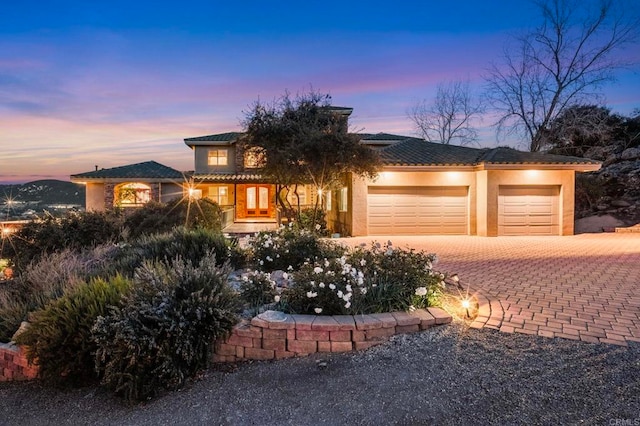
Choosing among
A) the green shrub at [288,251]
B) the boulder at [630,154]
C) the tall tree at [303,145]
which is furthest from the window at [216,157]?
the boulder at [630,154]

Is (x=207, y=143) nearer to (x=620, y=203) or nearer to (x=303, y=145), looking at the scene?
(x=303, y=145)

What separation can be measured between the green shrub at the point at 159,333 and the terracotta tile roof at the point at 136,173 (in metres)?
21.4

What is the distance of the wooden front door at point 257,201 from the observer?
86.0ft

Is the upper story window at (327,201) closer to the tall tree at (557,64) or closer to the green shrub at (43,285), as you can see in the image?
the green shrub at (43,285)

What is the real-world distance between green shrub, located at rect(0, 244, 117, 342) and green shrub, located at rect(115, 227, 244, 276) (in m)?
0.46

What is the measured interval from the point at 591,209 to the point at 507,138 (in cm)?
842

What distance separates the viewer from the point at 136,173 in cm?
2420

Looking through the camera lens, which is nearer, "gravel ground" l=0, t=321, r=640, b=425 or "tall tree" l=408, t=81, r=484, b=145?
"gravel ground" l=0, t=321, r=640, b=425

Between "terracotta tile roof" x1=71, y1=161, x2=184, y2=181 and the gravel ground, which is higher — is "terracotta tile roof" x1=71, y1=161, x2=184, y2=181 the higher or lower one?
the higher one

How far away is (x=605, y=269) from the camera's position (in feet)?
27.5

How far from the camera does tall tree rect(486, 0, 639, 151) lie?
75.2ft

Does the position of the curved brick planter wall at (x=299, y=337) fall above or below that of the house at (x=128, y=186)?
below

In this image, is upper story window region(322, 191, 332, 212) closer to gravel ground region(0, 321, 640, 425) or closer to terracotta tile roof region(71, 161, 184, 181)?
terracotta tile roof region(71, 161, 184, 181)

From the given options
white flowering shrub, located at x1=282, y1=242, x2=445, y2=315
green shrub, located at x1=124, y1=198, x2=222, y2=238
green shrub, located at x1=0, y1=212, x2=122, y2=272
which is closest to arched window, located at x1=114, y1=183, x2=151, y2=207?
green shrub, located at x1=124, y1=198, x2=222, y2=238
